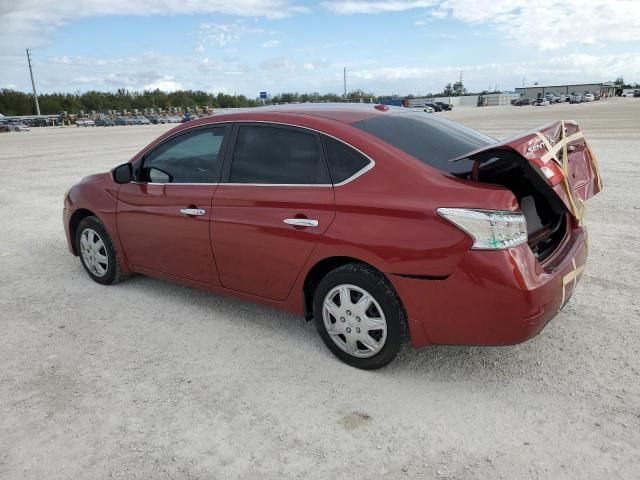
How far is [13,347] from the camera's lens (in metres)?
3.96

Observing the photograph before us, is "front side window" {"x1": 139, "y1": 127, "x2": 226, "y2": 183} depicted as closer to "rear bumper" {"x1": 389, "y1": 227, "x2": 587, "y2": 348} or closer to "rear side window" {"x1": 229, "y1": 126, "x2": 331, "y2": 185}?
"rear side window" {"x1": 229, "y1": 126, "x2": 331, "y2": 185}

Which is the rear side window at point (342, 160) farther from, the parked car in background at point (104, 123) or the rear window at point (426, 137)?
the parked car in background at point (104, 123)

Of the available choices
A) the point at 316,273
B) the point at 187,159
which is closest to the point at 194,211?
the point at 187,159

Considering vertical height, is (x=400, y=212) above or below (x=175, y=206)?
above

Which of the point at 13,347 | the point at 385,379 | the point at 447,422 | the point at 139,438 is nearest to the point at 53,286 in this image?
the point at 13,347

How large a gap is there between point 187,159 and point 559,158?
109 inches

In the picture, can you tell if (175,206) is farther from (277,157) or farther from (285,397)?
(285,397)

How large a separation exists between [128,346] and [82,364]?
1.13 feet

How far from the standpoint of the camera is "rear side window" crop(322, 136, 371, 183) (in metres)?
3.32

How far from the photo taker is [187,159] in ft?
14.2

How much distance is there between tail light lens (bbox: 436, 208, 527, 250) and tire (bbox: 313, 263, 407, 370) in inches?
23.3

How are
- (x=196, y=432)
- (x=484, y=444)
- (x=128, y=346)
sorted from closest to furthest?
(x=484, y=444) → (x=196, y=432) → (x=128, y=346)

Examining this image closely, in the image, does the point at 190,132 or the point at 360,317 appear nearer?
the point at 360,317

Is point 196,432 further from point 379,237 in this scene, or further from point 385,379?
point 379,237
